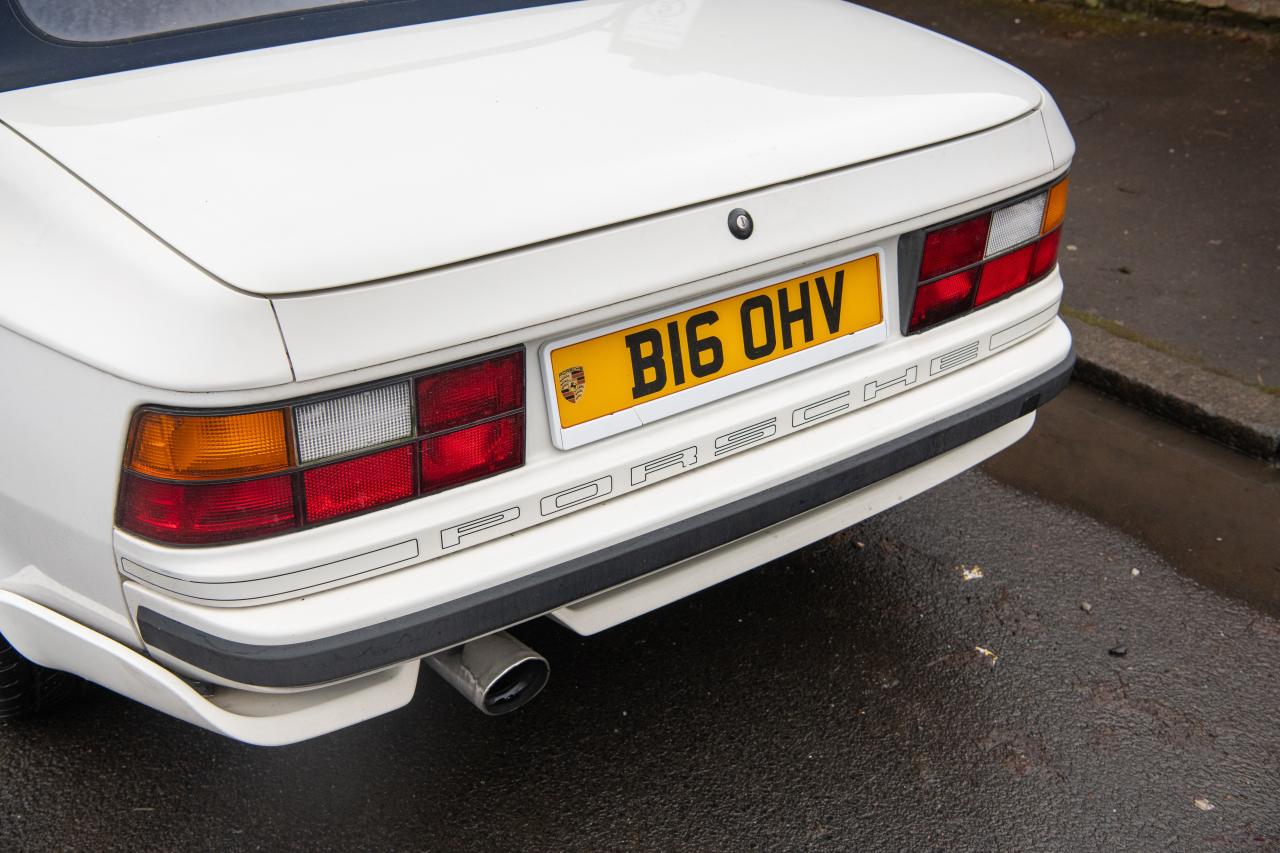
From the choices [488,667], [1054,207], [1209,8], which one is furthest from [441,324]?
[1209,8]

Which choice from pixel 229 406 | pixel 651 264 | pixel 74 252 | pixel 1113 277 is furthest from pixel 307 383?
pixel 1113 277

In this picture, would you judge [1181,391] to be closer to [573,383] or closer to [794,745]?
[794,745]

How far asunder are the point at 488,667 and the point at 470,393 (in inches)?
18.7

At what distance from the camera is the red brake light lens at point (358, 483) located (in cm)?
168

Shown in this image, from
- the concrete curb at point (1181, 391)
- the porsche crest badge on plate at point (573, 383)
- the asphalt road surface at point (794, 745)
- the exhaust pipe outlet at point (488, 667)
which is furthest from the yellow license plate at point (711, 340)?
the concrete curb at point (1181, 391)

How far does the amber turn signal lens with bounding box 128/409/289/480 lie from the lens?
1.60 meters

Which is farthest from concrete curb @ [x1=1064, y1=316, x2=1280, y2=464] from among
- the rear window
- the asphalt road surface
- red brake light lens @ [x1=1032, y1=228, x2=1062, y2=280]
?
the rear window

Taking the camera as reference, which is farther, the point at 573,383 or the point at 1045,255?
the point at 1045,255

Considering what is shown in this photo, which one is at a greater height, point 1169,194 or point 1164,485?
point 1169,194

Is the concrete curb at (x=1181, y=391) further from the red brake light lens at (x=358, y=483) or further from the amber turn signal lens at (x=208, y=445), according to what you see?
the amber turn signal lens at (x=208, y=445)

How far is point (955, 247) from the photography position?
85.8 inches

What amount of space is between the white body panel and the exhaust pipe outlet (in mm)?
660

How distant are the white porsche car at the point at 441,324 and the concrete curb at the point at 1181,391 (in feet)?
4.90

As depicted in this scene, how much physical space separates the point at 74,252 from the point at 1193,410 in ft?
10.00
